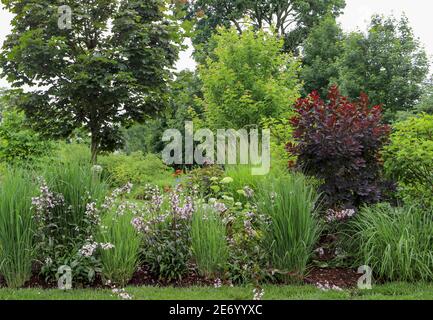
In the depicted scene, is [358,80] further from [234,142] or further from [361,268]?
[361,268]

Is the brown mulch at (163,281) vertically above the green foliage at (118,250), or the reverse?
the green foliage at (118,250)

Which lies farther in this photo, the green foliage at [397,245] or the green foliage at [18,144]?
the green foliage at [18,144]

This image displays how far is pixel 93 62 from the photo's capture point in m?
10.0

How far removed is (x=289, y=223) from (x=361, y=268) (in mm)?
897

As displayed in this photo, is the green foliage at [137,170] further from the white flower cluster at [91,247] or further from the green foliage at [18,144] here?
the white flower cluster at [91,247]

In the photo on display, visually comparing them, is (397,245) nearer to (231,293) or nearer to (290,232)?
(290,232)

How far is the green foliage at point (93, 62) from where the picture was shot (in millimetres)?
9805

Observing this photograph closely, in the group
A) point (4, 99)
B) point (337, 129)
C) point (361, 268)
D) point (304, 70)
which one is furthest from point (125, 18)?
point (304, 70)

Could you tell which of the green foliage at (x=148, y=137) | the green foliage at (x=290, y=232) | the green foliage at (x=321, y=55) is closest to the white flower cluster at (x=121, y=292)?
the green foliage at (x=290, y=232)

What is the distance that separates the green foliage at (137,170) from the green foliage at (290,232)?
866cm

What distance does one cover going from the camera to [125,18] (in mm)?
10008

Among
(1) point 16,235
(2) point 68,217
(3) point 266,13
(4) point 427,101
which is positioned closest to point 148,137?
(3) point 266,13

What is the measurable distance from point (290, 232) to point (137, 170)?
1060 centimetres

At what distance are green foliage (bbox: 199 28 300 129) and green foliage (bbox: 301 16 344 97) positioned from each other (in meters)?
6.97
